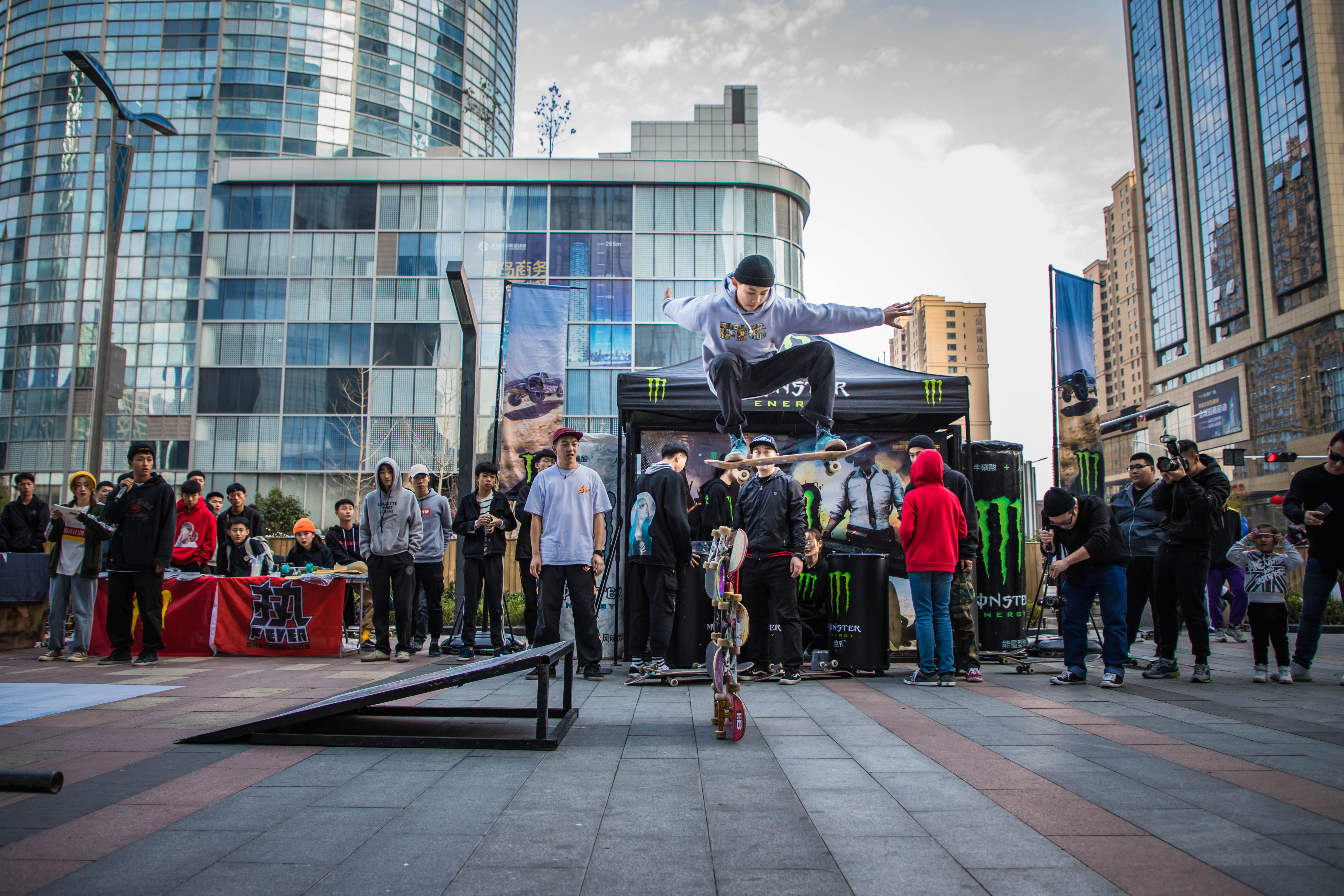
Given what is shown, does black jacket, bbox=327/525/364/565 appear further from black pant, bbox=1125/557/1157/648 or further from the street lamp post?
black pant, bbox=1125/557/1157/648

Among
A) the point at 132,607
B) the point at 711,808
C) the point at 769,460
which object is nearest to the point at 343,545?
the point at 132,607

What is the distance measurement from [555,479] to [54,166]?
62.9m

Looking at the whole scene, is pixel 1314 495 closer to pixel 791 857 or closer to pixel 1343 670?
pixel 1343 670

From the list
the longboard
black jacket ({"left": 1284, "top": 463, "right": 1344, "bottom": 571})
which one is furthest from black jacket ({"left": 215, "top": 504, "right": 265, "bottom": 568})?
black jacket ({"left": 1284, "top": 463, "right": 1344, "bottom": 571})

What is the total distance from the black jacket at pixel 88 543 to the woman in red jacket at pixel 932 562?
754 centimetres

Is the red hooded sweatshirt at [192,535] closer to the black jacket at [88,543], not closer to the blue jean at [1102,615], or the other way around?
the black jacket at [88,543]

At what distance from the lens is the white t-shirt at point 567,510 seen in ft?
21.4

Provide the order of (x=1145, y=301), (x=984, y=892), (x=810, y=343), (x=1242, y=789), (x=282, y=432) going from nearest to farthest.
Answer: (x=984, y=892) < (x=1242, y=789) < (x=810, y=343) < (x=282, y=432) < (x=1145, y=301)

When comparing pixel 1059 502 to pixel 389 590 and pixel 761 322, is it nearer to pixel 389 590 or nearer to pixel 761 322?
pixel 761 322

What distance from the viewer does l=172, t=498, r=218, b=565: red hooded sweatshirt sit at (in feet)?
28.1

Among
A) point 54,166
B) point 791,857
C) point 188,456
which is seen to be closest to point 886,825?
point 791,857

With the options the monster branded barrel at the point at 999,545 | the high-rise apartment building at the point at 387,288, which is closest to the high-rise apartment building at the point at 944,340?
the high-rise apartment building at the point at 387,288

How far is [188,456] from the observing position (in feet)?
139

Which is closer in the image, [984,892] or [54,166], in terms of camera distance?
[984,892]
